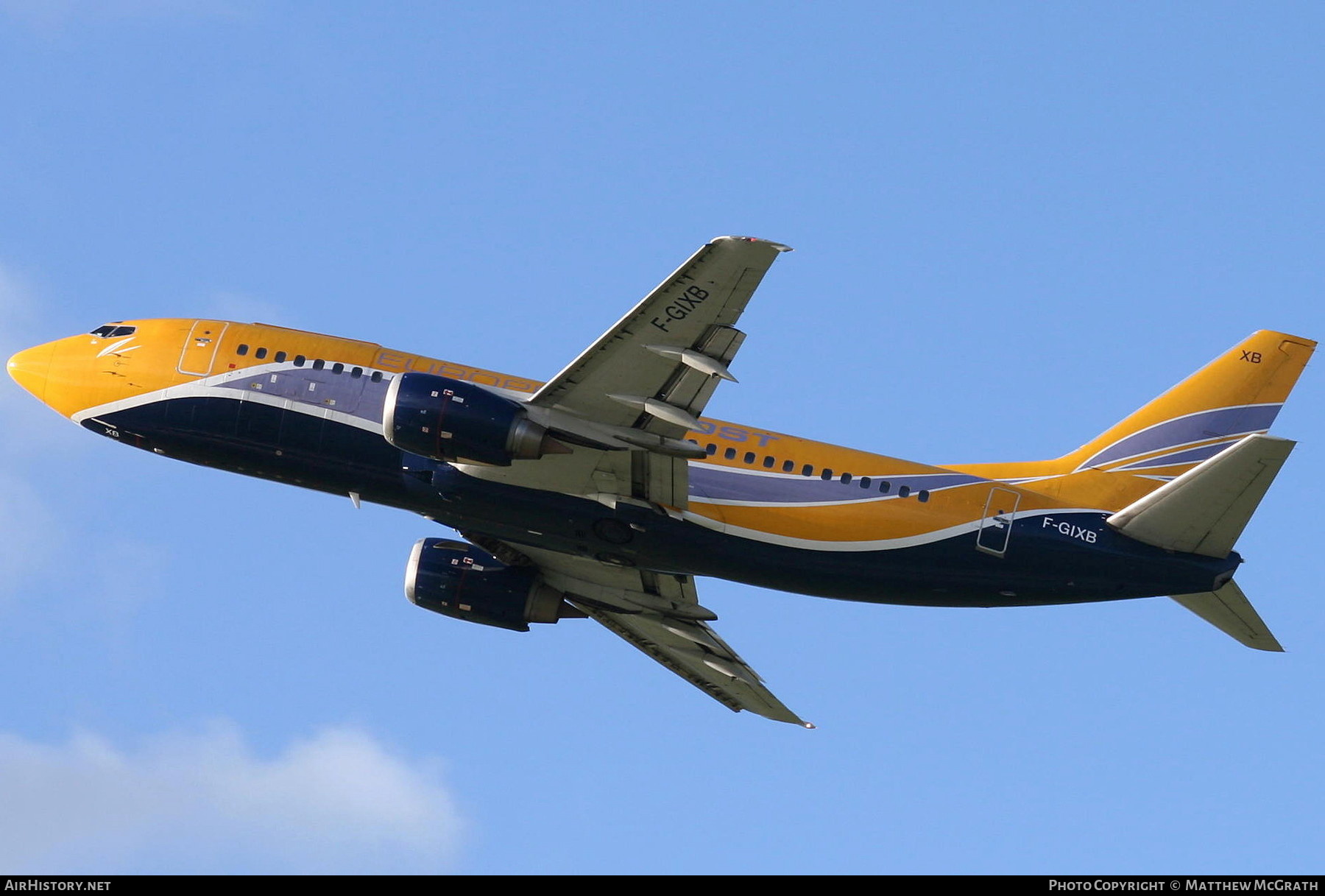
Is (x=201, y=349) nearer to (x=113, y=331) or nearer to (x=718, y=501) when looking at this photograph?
(x=113, y=331)

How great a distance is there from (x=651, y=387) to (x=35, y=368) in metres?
19.6

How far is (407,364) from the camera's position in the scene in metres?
45.3

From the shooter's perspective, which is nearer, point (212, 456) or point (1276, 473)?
point (1276, 473)

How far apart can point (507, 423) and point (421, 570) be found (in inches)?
447

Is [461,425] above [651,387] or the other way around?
the other way around

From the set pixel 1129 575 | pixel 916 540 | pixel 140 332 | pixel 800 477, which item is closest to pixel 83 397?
pixel 140 332

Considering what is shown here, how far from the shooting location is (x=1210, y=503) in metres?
40.9

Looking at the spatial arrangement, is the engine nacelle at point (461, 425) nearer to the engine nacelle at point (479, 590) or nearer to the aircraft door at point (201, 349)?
Result: the aircraft door at point (201, 349)

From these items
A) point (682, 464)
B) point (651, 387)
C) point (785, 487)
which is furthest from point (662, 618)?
point (651, 387)
